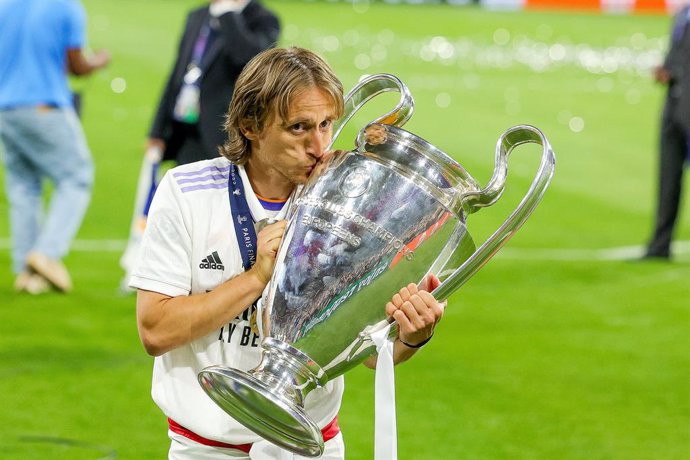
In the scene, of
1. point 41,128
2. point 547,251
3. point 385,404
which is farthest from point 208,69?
point 547,251

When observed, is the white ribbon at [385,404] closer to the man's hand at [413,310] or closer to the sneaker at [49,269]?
the man's hand at [413,310]

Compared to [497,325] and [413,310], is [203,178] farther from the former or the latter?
[497,325]

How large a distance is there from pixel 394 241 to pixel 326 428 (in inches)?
24.5

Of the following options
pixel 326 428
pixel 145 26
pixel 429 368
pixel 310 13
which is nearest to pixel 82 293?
pixel 429 368

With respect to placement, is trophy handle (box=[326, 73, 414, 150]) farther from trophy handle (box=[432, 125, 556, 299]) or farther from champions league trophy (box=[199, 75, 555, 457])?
trophy handle (box=[432, 125, 556, 299])

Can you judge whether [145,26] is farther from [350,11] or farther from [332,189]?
[332,189]

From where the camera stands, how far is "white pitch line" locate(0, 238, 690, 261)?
9.86m

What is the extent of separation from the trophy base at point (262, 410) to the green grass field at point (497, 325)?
282 cm

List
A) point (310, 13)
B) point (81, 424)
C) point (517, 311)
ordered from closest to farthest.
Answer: point (81, 424) < point (517, 311) < point (310, 13)

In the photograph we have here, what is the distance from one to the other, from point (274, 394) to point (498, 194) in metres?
0.63

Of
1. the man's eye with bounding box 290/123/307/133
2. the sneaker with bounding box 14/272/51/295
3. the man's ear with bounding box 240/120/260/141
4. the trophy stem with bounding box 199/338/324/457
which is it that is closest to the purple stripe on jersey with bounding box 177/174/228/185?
the man's ear with bounding box 240/120/260/141

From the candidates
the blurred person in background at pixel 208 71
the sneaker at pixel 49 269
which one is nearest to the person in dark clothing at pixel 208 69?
the blurred person in background at pixel 208 71

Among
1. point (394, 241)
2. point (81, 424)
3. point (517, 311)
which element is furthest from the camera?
point (517, 311)

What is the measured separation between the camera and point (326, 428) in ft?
10.5
